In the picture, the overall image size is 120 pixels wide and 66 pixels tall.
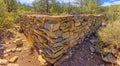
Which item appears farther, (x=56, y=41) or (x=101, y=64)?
(x=101, y=64)

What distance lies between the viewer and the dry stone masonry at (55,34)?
441 cm

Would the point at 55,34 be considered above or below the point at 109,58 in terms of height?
above

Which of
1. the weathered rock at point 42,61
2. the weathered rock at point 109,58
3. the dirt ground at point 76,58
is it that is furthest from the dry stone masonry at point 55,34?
the weathered rock at point 109,58

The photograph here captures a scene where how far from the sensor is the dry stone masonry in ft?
14.5

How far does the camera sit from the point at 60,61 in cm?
478

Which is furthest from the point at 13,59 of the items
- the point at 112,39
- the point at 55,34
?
the point at 112,39

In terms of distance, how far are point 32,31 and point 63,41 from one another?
1.18 m

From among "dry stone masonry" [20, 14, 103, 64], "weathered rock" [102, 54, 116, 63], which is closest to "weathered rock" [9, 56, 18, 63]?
"dry stone masonry" [20, 14, 103, 64]

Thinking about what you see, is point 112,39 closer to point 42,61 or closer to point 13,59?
point 42,61

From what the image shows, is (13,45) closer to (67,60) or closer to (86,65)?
(67,60)

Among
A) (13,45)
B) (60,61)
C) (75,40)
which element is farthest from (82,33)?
(13,45)

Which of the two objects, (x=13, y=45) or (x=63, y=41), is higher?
(x=63, y=41)

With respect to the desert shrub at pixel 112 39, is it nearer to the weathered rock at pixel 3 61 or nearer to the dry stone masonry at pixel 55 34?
the dry stone masonry at pixel 55 34

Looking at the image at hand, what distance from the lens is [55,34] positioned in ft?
14.5
